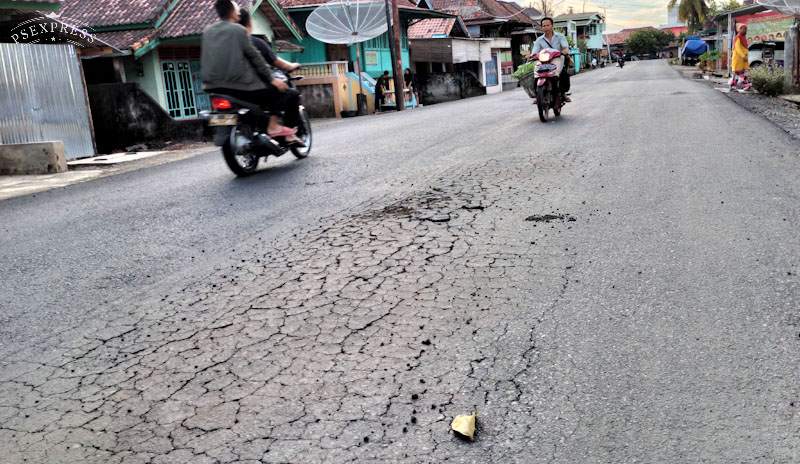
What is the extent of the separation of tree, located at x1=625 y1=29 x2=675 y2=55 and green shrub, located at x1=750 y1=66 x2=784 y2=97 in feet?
356

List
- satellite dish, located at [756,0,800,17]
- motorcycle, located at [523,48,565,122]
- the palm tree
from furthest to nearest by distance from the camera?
the palm tree, satellite dish, located at [756,0,800,17], motorcycle, located at [523,48,565,122]

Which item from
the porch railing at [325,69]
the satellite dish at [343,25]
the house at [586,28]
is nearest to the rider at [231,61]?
the porch railing at [325,69]

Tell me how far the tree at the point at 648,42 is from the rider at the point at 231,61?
121237 mm

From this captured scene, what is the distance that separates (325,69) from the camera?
79.7 feet

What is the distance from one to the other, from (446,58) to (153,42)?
69.3ft

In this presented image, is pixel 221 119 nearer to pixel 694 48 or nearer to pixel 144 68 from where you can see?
pixel 144 68

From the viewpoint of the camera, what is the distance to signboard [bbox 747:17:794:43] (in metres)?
31.5

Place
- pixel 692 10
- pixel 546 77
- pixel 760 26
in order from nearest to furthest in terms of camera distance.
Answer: pixel 546 77
pixel 760 26
pixel 692 10

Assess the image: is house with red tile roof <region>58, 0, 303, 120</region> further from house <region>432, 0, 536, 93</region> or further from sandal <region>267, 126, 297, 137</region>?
house <region>432, 0, 536, 93</region>

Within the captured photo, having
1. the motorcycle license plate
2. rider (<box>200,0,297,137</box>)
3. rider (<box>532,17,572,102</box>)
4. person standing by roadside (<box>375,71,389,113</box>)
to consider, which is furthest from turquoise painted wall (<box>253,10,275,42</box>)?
the motorcycle license plate

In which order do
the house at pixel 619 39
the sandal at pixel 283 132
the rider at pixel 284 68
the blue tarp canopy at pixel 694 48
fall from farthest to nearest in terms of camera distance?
the house at pixel 619 39 < the blue tarp canopy at pixel 694 48 < the sandal at pixel 283 132 < the rider at pixel 284 68

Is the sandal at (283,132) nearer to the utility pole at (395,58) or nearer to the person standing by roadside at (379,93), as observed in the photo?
the utility pole at (395,58)

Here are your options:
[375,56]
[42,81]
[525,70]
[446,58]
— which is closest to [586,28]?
[446,58]

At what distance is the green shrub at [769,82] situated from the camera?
632 inches
